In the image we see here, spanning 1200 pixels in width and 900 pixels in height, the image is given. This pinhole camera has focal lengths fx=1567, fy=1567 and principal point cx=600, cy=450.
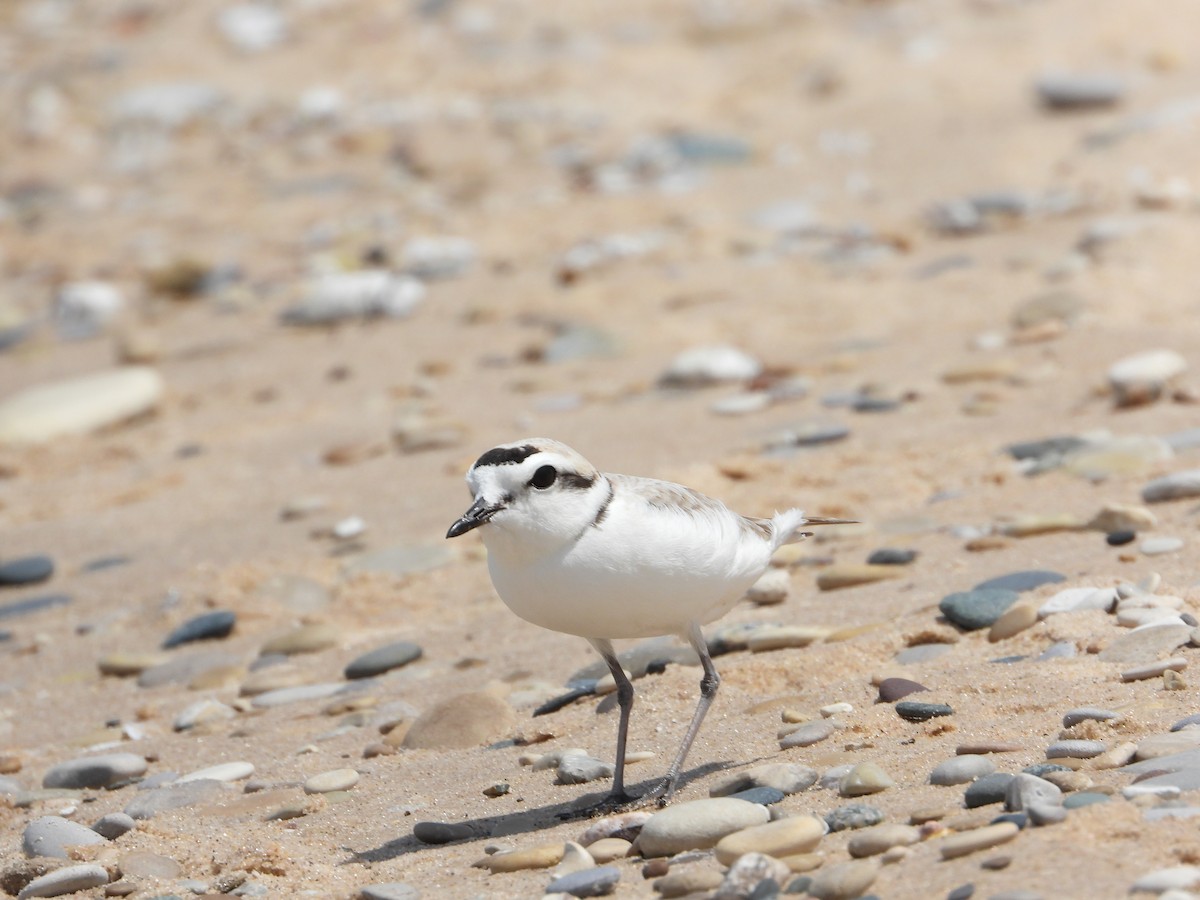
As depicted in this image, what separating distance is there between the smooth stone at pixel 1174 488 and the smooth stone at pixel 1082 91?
7747 millimetres

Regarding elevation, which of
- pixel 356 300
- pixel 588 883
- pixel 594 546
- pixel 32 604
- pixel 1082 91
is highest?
pixel 1082 91

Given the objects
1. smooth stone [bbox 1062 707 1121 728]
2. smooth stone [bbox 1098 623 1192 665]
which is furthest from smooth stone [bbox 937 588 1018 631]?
smooth stone [bbox 1062 707 1121 728]

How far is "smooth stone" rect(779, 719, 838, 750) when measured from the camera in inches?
179

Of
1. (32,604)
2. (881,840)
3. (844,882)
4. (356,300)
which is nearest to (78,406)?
(356,300)

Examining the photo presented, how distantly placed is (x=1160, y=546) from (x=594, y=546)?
8.38 feet

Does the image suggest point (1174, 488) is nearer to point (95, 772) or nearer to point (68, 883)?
point (95, 772)

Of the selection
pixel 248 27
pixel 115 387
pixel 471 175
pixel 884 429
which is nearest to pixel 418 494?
pixel 884 429

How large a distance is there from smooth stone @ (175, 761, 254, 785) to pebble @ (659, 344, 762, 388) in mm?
4424

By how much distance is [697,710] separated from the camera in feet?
14.9

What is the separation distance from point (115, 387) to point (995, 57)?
8.79 metres

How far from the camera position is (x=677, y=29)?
16.6 meters

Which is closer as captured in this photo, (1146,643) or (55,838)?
(55,838)

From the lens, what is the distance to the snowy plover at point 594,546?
403cm

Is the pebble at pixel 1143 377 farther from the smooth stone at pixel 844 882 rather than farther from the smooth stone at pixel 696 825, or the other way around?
the smooth stone at pixel 844 882
